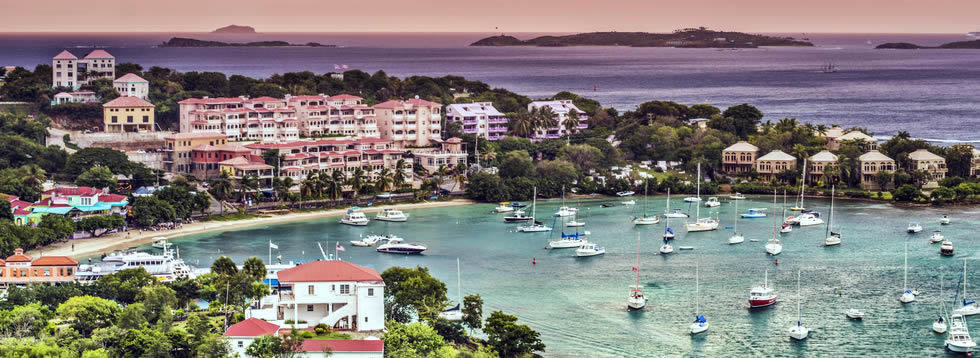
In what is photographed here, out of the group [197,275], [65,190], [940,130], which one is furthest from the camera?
[940,130]

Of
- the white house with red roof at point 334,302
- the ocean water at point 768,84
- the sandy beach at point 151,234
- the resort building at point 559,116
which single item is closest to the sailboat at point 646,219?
the sandy beach at point 151,234

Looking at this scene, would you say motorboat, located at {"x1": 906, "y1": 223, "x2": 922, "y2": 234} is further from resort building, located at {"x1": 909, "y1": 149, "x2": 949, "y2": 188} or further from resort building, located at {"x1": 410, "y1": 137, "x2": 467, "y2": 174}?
resort building, located at {"x1": 410, "y1": 137, "x2": 467, "y2": 174}

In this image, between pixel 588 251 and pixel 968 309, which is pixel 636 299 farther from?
pixel 968 309

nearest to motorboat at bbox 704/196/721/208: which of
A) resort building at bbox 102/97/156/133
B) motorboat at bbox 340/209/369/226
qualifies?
motorboat at bbox 340/209/369/226

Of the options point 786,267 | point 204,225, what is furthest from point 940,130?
point 204,225

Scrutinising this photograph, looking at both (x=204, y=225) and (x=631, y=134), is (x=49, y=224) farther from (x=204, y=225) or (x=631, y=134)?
(x=631, y=134)

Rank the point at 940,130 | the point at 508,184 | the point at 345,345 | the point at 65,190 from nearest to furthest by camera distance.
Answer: the point at 345,345
the point at 65,190
the point at 508,184
the point at 940,130
